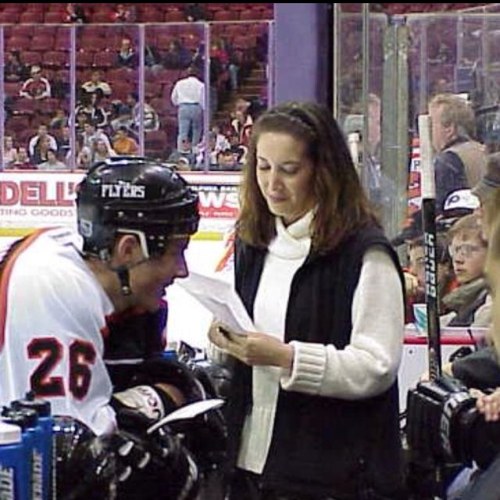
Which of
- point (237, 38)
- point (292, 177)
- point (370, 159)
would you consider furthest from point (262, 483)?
point (237, 38)

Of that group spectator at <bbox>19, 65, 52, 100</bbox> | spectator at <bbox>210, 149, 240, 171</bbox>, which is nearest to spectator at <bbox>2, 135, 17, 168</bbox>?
spectator at <bbox>19, 65, 52, 100</bbox>

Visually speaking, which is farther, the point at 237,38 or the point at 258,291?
the point at 237,38

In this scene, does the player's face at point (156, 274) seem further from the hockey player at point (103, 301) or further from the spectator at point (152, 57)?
the spectator at point (152, 57)

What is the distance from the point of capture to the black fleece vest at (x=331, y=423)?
1753 millimetres

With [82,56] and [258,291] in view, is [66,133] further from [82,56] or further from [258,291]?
[258,291]

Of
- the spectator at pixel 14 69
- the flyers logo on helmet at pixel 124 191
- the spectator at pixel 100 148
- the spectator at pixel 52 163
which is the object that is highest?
the spectator at pixel 14 69

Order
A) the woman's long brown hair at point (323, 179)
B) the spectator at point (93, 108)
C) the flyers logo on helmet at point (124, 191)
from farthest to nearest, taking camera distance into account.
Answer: the spectator at point (93, 108), the woman's long brown hair at point (323, 179), the flyers logo on helmet at point (124, 191)

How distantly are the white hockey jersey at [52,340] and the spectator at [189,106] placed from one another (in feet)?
19.4

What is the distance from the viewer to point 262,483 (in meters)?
1.78

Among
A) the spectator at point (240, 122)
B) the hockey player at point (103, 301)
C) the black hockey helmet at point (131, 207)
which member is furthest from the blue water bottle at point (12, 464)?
the spectator at point (240, 122)

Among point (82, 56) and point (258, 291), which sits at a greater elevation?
point (82, 56)

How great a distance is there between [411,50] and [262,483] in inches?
68.6

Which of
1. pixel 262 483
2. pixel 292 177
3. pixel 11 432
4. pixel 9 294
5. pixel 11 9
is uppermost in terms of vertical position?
pixel 11 9

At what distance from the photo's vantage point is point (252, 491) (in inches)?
71.1
